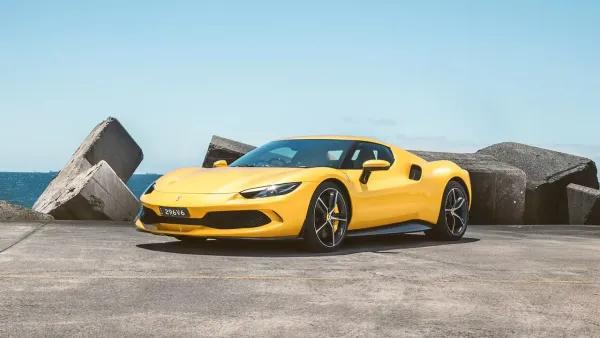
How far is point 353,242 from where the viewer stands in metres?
8.86

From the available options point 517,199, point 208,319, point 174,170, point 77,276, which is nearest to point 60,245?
point 174,170

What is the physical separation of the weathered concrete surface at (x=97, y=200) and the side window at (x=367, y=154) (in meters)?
4.73

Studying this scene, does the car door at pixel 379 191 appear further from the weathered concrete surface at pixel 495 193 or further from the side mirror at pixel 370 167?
the weathered concrete surface at pixel 495 193

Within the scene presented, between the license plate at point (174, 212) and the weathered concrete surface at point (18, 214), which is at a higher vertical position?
the license plate at point (174, 212)

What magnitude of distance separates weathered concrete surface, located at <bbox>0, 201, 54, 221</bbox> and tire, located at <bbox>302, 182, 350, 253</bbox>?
5.50m

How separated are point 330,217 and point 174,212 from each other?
148cm

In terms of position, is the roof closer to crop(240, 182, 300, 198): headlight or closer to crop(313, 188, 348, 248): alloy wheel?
crop(313, 188, 348, 248): alloy wheel

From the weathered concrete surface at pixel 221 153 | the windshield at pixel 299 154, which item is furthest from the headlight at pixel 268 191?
the weathered concrete surface at pixel 221 153

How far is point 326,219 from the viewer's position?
7746mm

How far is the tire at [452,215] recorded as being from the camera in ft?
30.7

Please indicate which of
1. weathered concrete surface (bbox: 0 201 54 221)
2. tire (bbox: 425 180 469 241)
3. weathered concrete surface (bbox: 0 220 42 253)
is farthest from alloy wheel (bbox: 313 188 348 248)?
weathered concrete surface (bbox: 0 201 54 221)

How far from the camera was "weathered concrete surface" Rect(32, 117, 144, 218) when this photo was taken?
14523 millimetres

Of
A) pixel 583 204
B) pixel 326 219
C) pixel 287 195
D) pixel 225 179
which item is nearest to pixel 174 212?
pixel 225 179

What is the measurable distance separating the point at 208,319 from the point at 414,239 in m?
5.50
